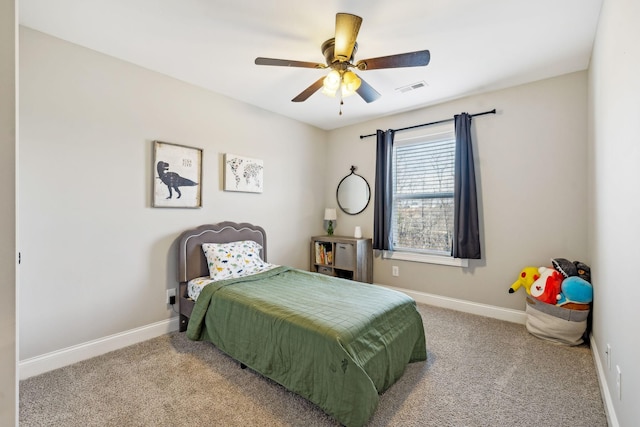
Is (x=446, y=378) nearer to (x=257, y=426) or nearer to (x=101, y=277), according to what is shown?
(x=257, y=426)

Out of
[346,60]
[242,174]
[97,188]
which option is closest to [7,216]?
[97,188]

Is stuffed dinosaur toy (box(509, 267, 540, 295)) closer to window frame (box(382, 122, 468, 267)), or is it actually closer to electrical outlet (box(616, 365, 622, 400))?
window frame (box(382, 122, 468, 267))

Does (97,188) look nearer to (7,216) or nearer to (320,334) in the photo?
(7,216)

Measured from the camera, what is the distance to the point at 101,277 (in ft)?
7.69

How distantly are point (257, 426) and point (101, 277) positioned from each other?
1810 millimetres

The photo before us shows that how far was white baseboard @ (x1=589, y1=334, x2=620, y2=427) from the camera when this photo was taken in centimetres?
147

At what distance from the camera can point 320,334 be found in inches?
62.5

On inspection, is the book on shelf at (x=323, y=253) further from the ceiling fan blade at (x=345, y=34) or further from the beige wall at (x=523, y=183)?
the ceiling fan blade at (x=345, y=34)

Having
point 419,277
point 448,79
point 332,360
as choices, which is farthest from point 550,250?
point 332,360

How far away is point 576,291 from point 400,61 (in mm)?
2340

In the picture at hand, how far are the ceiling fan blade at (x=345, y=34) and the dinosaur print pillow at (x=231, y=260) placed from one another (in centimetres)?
204

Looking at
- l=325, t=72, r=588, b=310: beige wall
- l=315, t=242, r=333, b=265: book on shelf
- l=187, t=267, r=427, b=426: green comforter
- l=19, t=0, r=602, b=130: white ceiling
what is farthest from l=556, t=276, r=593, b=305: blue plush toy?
l=315, t=242, r=333, b=265: book on shelf

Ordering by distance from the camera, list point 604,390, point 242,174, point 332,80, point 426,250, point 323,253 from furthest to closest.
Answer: point 323,253 < point 426,250 < point 242,174 < point 332,80 < point 604,390

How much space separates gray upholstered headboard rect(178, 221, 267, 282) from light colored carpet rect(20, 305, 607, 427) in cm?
68
